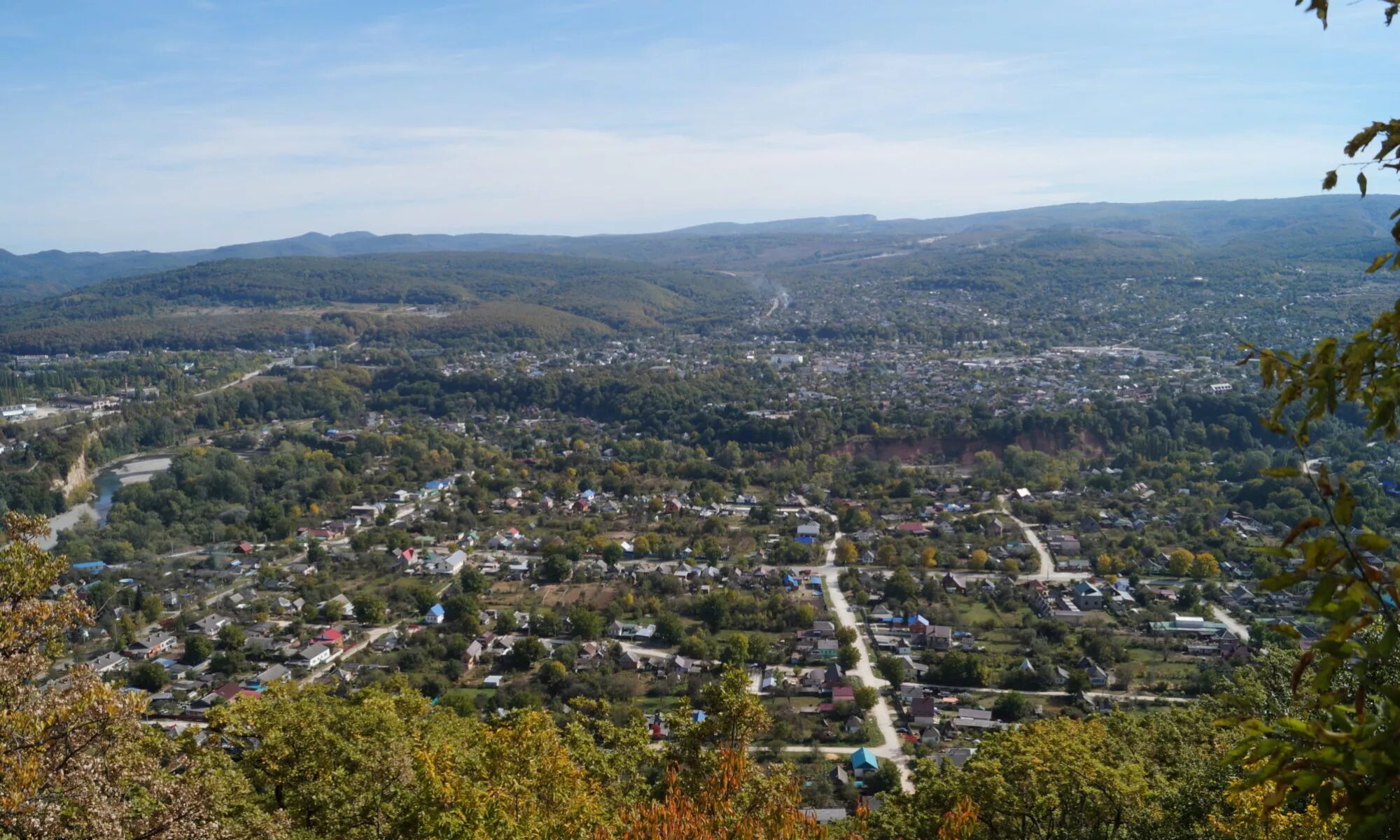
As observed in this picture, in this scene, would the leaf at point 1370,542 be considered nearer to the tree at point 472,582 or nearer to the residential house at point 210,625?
the tree at point 472,582

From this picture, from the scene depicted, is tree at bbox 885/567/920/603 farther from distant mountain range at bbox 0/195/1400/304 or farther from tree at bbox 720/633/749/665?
distant mountain range at bbox 0/195/1400/304

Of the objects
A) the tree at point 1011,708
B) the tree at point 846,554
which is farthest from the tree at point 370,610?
the tree at point 1011,708

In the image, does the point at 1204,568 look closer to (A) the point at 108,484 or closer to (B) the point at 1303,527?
(B) the point at 1303,527

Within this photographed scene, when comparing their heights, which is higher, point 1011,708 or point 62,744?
point 62,744

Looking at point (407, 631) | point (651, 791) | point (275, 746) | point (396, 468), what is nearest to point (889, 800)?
point (651, 791)

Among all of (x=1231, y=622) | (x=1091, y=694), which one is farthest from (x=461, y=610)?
(x=1231, y=622)

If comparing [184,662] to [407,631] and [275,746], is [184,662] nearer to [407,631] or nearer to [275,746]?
[407,631]

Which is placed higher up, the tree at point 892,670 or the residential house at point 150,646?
the residential house at point 150,646
